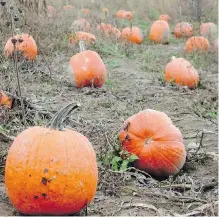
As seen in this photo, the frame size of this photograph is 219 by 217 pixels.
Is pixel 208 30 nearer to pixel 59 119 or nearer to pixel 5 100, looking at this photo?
pixel 5 100

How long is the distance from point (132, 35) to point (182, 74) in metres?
4.99

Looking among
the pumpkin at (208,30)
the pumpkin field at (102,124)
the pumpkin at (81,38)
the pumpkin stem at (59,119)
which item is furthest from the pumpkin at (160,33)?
the pumpkin stem at (59,119)

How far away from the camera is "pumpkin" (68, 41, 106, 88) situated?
7246mm

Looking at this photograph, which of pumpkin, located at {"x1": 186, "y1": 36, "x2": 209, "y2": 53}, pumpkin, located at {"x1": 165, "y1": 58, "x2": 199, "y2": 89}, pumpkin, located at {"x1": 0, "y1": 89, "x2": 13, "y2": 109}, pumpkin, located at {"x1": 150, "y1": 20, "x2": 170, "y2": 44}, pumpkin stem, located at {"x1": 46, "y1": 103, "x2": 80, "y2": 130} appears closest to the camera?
pumpkin stem, located at {"x1": 46, "y1": 103, "x2": 80, "y2": 130}

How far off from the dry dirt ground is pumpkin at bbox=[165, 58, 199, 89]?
0.48 feet

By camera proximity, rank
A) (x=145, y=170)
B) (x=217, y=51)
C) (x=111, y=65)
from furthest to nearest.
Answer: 1. (x=217, y=51)
2. (x=111, y=65)
3. (x=145, y=170)

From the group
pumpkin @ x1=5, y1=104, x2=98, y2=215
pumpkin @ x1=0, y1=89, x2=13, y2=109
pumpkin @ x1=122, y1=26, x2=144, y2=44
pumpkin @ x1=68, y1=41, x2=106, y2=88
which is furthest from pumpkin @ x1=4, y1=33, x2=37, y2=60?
pumpkin @ x1=5, y1=104, x2=98, y2=215

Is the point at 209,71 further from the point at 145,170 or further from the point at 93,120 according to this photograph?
the point at 145,170

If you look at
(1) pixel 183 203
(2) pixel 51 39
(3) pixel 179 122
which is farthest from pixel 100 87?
(1) pixel 183 203

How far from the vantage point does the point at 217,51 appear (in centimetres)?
1139

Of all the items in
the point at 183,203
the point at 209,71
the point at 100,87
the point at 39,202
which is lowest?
the point at 209,71

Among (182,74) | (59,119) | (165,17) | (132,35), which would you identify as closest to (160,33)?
(132,35)

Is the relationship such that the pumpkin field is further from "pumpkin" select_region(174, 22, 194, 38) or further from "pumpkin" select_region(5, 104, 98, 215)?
"pumpkin" select_region(174, 22, 194, 38)

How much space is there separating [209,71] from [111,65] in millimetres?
1756
